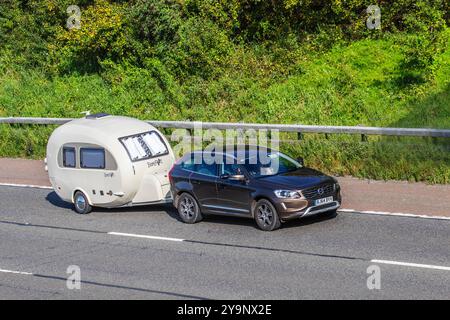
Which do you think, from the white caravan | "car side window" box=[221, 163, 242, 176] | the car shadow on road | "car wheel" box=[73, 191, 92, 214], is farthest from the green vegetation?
"car wheel" box=[73, 191, 92, 214]

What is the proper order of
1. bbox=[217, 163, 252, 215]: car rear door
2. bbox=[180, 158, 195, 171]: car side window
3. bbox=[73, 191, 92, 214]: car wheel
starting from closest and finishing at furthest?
bbox=[217, 163, 252, 215]: car rear door
bbox=[180, 158, 195, 171]: car side window
bbox=[73, 191, 92, 214]: car wheel

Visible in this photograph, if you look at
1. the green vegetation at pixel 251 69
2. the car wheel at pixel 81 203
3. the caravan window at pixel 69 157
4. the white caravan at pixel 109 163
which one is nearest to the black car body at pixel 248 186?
the white caravan at pixel 109 163

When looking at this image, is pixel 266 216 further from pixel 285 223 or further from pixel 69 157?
pixel 69 157

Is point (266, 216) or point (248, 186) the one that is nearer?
point (266, 216)

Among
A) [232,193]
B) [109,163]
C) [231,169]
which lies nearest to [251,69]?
[109,163]

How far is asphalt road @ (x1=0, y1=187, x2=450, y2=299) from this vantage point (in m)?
14.0

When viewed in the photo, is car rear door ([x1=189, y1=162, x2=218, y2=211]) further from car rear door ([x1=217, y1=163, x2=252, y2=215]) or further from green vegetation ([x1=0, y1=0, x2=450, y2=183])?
green vegetation ([x1=0, y1=0, x2=450, y2=183])

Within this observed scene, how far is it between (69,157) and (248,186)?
5.15 metres

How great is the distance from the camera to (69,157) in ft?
68.8

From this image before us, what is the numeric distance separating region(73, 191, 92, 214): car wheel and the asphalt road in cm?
19

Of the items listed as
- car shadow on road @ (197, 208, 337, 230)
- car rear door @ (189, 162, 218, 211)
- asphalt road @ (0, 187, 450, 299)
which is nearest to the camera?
asphalt road @ (0, 187, 450, 299)

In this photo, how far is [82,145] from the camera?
20.7 m

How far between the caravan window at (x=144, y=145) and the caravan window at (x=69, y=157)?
1395mm

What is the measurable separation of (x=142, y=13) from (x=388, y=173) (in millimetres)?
12239
